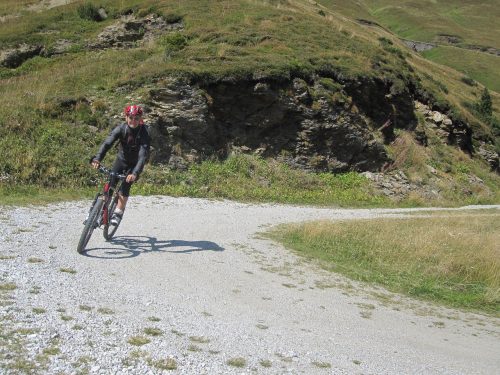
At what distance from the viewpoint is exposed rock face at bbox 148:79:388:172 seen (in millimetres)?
22500

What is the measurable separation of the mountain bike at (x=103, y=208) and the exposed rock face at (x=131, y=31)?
25.2 meters

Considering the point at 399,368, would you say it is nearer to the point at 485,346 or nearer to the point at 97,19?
the point at 485,346

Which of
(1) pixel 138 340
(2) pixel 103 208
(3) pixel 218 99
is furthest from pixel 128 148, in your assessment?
(3) pixel 218 99

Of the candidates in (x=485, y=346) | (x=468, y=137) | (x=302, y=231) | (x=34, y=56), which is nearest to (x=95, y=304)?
(x=485, y=346)

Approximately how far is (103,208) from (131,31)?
2737 centimetres

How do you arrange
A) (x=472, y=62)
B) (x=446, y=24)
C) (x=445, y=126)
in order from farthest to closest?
1. (x=446, y=24)
2. (x=472, y=62)
3. (x=445, y=126)

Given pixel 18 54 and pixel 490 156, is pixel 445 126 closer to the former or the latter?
pixel 490 156

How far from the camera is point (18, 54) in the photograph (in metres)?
31.1

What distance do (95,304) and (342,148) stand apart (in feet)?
74.8

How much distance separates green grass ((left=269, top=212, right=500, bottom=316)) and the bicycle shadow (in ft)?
8.24

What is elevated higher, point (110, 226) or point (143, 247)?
point (110, 226)

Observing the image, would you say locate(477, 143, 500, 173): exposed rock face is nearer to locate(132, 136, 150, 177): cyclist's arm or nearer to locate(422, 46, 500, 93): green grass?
locate(132, 136, 150, 177): cyclist's arm

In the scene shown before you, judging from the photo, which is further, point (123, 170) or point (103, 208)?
point (123, 170)

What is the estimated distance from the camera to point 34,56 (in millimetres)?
31406
